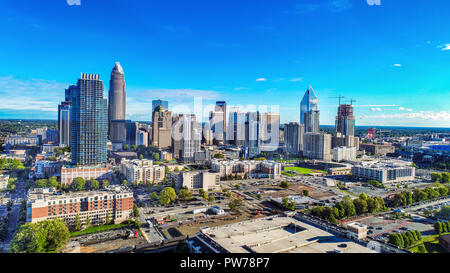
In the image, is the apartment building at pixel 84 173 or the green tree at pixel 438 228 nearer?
the green tree at pixel 438 228

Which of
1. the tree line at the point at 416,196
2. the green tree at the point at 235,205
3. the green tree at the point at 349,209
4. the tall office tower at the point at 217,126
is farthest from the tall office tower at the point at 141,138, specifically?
the tree line at the point at 416,196

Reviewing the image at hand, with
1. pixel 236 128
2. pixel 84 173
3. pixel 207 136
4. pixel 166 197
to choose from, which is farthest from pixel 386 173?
pixel 207 136

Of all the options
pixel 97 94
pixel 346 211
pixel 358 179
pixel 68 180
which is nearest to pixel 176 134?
pixel 97 94

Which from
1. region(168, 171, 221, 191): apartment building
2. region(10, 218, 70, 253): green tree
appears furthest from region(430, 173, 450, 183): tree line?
region(10, 218, 70, 253): green tree

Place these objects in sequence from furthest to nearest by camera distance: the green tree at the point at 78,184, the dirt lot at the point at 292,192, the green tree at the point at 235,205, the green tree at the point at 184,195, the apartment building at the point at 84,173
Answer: the apartment building at the point at 84,173 → the dirt lot at the point at 292,192 → the green tree at the point at 78,184 → the green tree at the point at 184,195 → the green tree at the point at 235,205

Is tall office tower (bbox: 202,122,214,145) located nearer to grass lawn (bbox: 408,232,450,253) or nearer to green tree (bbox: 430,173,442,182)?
green tree (bbox: 430,173,442,182)

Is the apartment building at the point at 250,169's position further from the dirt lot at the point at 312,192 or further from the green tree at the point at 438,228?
the green tree at the point at 438,228
